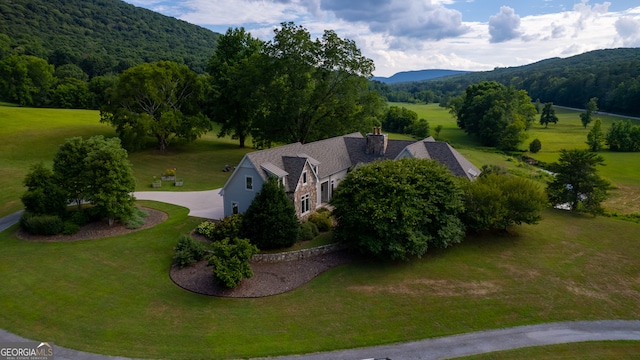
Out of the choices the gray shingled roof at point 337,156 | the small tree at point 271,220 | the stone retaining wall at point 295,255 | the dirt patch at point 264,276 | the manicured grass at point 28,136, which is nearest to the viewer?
the dirt patch at point 264,276

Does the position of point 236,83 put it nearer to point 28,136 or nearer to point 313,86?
point 313,86

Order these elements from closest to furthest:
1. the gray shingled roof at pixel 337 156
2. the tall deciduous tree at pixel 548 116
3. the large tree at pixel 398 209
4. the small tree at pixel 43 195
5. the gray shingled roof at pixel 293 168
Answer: the large tree at pixel 398 209, the small tree at pixel 43 195, the gray shingled roof at pixel 293 168, the gray shingled roof at pixel 337 156, the tall deciduous tree at pixel 548 116

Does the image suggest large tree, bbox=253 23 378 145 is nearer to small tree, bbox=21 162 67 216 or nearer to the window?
the window

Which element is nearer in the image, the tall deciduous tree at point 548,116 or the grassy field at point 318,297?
the grassy field at point 318,297

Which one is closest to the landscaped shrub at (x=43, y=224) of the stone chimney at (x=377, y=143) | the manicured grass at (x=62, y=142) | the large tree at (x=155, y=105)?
the manicured grass at (x=62, y=142)

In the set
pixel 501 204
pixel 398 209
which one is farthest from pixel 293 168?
pixel 501 204

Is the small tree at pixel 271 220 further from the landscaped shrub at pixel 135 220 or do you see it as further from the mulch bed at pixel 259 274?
the landscaped shrub at pixel 135 220

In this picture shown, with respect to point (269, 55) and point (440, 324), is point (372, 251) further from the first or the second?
point (269, 55)
